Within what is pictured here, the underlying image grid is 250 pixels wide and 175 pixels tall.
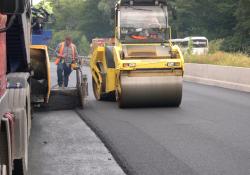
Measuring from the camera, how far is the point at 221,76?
18.6m

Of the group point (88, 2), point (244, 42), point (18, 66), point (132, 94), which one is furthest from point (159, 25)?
point (88, 2)

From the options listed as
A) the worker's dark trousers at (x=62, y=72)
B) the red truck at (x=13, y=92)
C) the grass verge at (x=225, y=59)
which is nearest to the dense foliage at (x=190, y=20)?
the grass verge at (x=225, y=59)

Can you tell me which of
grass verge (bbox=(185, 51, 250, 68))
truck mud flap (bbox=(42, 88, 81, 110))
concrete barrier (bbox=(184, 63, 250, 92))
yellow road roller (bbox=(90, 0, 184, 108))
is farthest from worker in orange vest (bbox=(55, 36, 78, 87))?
grass verge (bbox=(185, 51, 250, 68))

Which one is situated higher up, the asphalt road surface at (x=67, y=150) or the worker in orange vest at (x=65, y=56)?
the worker in orange vest at (x=65, y=56)

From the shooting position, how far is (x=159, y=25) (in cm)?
1337

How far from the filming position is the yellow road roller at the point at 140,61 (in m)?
11.5

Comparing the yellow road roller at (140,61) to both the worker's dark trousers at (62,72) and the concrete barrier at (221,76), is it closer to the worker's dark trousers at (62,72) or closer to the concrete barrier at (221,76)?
the worker's dark trousers at (62,72)

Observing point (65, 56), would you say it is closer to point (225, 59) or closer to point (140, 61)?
point (140, 61)

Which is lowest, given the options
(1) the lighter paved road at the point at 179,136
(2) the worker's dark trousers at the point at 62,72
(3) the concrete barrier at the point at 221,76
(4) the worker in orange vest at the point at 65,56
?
(3) the concrete barrier at the point at 221,76

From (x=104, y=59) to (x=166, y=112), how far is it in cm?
272

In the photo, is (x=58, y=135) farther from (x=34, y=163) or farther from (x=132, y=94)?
Answer: (x=132, y=94)

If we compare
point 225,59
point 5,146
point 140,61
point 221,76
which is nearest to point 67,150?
point 5,146

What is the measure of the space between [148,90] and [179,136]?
3.31 metres

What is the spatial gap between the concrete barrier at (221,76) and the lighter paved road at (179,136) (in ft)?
12.4
